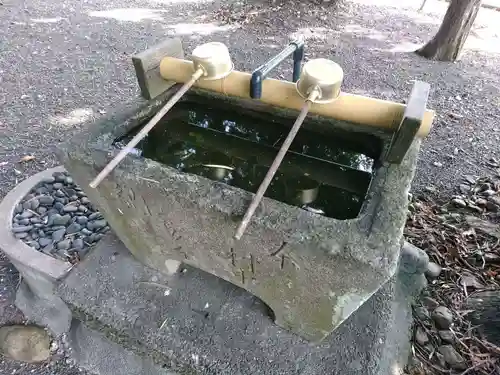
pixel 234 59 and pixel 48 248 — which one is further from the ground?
pixel 48 248

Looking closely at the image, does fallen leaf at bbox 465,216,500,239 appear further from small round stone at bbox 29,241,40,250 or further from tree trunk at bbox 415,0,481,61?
tree trunk at bbox 415,0,481,61

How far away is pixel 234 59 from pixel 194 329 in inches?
136

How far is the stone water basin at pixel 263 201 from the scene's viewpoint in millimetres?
1083

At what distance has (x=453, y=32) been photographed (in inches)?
166

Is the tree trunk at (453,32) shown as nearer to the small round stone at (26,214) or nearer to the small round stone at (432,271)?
the small round stone at (432,271)

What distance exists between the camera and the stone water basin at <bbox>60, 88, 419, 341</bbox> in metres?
1.08

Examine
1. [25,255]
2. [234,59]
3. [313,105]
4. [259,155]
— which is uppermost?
[313,105]

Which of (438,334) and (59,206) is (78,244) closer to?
(59,206)

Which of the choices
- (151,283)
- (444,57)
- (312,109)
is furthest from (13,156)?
(444,57)

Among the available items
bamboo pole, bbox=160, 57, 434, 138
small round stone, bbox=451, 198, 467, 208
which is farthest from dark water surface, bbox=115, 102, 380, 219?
small round stone, bbox=451, 198, 467, 208

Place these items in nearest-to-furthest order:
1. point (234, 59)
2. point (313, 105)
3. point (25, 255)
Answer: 1. point (313, 105)
2. point (25, 255)
3. point (234, 59)

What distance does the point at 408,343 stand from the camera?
187 cm

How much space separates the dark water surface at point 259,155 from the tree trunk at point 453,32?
3.51 m

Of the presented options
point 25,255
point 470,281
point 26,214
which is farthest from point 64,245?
point 470,281
